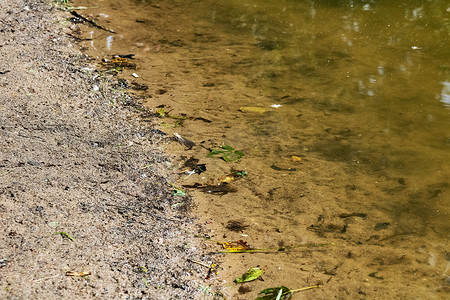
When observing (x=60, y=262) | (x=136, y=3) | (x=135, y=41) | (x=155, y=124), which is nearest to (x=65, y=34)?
(x=135, y=41)

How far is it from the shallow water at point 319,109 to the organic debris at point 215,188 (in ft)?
0.18

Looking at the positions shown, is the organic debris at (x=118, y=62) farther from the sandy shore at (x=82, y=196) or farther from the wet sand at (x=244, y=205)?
the sandy shore at (x=82, y=196)

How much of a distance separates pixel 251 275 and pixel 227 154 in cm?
135

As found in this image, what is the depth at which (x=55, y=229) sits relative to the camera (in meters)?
3.08

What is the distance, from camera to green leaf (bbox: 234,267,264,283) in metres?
2.95

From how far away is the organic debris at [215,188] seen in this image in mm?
3732

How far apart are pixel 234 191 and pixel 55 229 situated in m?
1.26

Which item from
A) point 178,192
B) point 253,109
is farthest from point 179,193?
point 253,109

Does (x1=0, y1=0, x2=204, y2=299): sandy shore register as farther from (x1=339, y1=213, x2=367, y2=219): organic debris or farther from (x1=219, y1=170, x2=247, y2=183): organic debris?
(x1=339, y1=213, x2=367, y2=219): organic debris

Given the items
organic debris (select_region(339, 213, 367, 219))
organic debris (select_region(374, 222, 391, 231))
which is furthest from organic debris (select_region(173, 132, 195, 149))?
organic debris (select_region(374, 222, 391, 231))

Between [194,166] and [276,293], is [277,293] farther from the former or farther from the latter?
[194,166]

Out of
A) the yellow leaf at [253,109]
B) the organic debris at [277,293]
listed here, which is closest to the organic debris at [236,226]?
the organic debris at [277,293]

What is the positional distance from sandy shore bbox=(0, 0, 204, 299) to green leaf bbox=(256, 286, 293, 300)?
1.21 feet

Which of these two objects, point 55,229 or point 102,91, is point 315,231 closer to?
point 55,229
